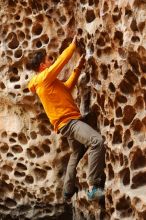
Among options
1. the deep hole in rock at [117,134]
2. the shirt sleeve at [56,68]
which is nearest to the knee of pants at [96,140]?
the deep hole in rock at [117,134]

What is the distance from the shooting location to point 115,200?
4395mm

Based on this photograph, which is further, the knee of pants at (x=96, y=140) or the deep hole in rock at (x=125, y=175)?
the knee of pants at (x=96, y=140)

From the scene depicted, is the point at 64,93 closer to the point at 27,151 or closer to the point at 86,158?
the point at 86,158

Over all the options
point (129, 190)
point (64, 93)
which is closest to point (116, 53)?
point (64, 93)

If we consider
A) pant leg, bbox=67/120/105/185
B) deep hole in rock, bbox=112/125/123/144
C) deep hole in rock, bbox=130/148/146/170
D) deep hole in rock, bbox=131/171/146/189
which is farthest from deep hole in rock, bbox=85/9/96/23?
deep hole in rock, bbox=131/171/146/189

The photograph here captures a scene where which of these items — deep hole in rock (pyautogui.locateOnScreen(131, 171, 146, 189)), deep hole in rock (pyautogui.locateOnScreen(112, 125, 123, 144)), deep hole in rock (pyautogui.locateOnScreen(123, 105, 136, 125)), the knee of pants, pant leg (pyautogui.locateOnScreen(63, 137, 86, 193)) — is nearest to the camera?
deep hole in rock (pyautogui.locateOnScreen(131, 171, 146, 189))

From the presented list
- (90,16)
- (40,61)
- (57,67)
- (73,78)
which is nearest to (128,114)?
(57,67)

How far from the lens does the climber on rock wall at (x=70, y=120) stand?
15.1 ft

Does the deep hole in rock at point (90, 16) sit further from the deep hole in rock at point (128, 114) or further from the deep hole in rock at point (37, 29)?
the deep hole in rock at point (128, 114)

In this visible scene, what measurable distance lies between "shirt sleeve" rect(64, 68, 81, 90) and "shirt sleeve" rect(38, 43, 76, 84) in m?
0.28

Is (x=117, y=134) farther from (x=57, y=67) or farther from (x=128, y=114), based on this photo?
(x=57, y=67)

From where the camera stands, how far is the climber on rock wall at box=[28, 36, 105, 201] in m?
4.59

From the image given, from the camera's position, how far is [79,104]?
5.10 m

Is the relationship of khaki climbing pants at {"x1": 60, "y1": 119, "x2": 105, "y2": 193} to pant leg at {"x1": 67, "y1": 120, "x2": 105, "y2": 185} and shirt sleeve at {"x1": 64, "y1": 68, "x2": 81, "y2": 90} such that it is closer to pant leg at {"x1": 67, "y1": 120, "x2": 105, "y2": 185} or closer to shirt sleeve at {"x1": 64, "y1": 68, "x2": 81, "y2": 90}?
pant leg at {"x1": 67, "y1": 120, "x2": 105, "y2": 185}
